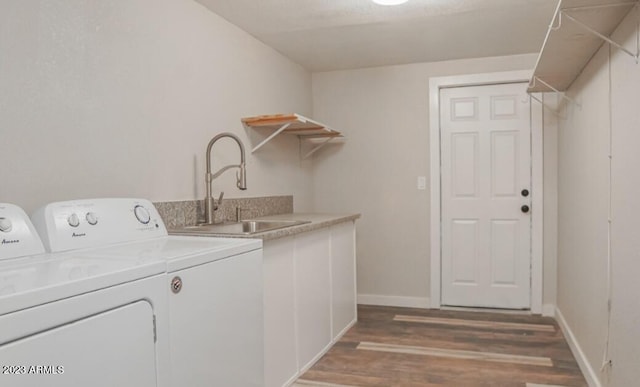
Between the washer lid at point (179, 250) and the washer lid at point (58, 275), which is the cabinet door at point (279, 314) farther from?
the washer lid at point (58, 275)

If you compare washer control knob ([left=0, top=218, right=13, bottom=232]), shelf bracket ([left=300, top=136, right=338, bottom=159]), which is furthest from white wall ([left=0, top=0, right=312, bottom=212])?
shelf bracket ([left=300, top=136, right=338, bottom=159])

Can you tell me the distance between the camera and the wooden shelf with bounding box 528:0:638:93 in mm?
1688

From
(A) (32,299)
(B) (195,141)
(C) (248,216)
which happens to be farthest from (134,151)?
(A) (32,299)

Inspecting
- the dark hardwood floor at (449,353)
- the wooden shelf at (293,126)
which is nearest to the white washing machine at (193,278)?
the dark hardwood floor at (449,353)

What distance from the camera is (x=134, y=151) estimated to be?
80.4 inches

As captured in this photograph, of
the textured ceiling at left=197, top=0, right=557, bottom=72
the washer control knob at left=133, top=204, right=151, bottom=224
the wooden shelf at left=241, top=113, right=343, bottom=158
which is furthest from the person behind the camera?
the wooden shelf at left=241, top=113, right=343, bottom=158

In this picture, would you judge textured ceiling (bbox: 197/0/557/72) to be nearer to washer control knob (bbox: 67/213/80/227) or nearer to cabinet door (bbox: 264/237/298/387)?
cabinet door (bbox: 264/237/298/387)

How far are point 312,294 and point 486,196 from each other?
74.4 inches

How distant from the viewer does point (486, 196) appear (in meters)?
3.80

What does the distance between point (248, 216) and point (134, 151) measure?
1055mm

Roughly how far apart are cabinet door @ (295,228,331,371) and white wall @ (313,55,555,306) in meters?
1.20

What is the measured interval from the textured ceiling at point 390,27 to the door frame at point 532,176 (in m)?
0.19

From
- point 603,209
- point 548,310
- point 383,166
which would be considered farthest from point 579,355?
point 383,166

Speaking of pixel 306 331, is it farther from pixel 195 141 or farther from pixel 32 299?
pixel 32 299
